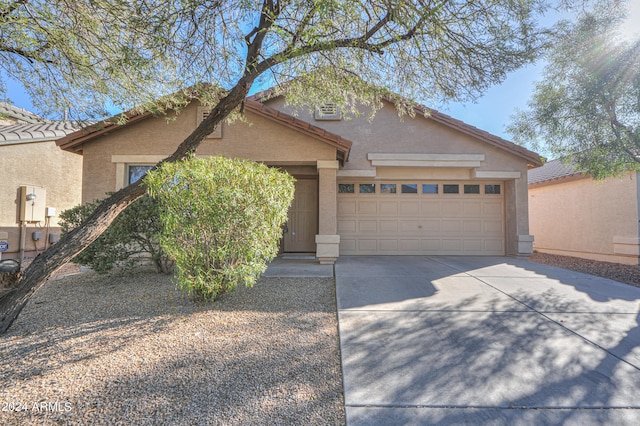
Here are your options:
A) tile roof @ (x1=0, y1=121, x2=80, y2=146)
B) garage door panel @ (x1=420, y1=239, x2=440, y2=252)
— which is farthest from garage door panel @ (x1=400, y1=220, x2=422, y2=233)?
tile roof @ (x1=0, y1=121, x2=80, y2=146)

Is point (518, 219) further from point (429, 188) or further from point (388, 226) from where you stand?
point (388, 226)

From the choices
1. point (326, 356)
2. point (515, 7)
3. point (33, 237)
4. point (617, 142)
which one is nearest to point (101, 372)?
point (326, 356)

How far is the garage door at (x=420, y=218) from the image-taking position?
10.1 meters

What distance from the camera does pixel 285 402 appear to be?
2332 millimetres

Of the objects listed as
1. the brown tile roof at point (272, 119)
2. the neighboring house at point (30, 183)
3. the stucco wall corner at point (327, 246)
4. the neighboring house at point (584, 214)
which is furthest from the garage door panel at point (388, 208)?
the neighboring house at point (30, 183)

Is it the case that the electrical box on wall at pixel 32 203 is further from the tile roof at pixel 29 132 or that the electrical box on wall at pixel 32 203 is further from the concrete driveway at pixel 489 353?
the concrete driveway at pixel 489 353

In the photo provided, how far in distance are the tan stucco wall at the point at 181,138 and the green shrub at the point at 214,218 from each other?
361 cm

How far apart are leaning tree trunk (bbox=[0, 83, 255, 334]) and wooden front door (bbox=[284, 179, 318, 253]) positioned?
202 inches

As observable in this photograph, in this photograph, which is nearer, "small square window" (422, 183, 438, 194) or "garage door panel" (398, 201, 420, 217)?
"garage door panel" (398, 201, 420, 217)

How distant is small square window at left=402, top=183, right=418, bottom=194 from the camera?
10.3 metres

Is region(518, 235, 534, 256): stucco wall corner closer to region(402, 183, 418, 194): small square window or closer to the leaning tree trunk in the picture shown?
region(402, 183, 418, 194): small square window

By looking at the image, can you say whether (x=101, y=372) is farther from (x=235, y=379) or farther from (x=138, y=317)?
(x=138, y=317)

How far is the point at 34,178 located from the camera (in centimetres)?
1071

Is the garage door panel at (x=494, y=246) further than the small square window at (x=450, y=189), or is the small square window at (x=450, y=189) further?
the small square window at (x=450, y=189)
